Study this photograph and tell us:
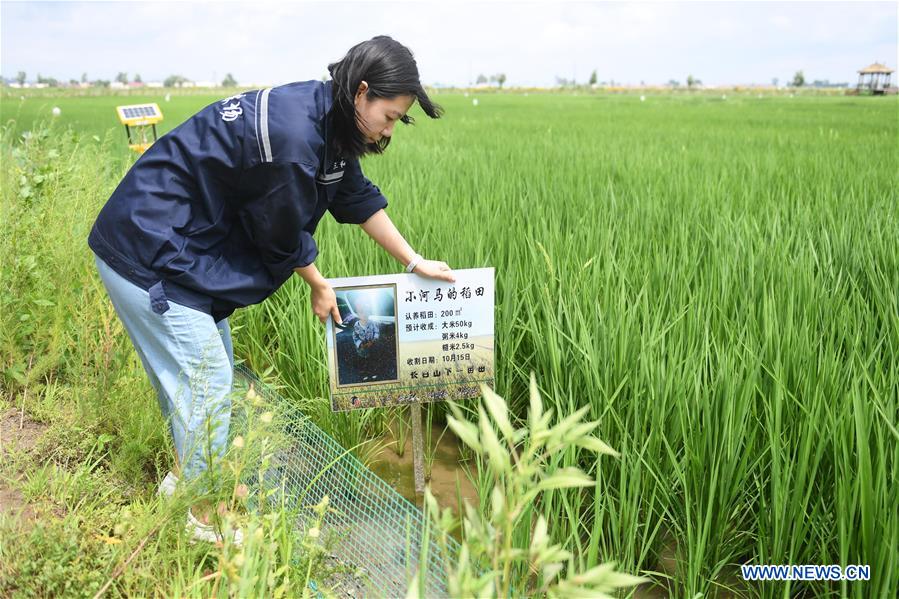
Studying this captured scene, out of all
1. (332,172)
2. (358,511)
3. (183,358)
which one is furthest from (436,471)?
→ (332,172)

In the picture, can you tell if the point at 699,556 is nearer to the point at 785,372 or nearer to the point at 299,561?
the point at 785,372

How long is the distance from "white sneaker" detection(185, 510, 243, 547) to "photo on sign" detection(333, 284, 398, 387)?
425 mm

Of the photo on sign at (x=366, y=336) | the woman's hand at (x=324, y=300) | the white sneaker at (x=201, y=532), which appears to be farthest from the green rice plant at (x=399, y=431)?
the white sneaker at (x=201, y=532)

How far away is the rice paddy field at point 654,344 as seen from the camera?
1.27 m

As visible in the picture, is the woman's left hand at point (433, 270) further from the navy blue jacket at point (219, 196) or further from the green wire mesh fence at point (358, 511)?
the green wire mesh fence at point (358, 511)

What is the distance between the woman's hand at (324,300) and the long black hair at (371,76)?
35 centimetres

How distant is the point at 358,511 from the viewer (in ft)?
5.01

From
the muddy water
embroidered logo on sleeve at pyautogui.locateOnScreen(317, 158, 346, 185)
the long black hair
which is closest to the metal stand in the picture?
the muddy water

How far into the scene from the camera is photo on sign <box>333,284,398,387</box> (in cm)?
156

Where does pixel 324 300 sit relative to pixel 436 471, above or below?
above

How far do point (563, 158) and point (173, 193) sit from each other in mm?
4011

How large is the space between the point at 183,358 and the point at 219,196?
0.35m

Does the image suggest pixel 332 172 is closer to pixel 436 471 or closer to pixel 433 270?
pixel 433 270

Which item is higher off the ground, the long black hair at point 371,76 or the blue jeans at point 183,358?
the long black hair at point 371,76
